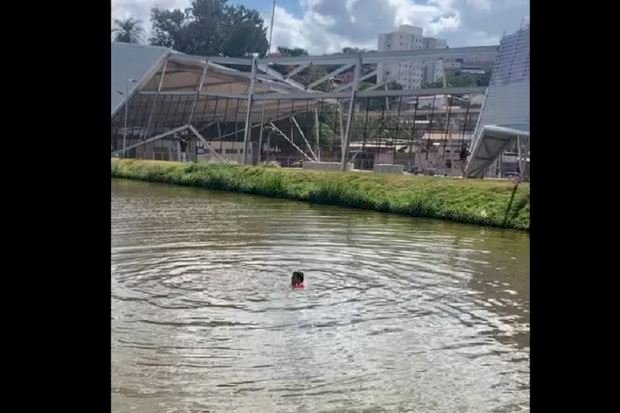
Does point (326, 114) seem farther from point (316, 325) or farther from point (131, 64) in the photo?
point (316, 325)

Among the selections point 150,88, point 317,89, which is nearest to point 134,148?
point 150,88

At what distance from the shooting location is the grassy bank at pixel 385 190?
20.9 m

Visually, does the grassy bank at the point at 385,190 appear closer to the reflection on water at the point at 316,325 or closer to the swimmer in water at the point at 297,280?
the reflection on water at the point at 316,325

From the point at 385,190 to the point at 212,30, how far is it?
48.8 meters

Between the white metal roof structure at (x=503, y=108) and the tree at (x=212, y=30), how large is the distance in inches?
1685

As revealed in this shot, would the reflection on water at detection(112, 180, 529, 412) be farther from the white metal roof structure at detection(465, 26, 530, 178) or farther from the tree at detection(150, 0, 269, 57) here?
the tree at detection(150, 0, 269, 57)

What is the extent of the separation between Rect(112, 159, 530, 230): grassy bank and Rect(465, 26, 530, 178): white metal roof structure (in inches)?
112

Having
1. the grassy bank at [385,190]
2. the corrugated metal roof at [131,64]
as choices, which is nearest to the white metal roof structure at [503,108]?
the grassy bank at [385,190]

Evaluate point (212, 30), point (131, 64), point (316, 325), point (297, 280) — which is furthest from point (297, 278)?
point (212, 30)

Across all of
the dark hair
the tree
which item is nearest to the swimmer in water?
the dark hair

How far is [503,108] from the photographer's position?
1027 inches

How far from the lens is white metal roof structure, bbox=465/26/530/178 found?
25.1 m
